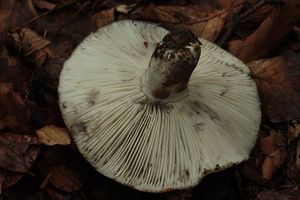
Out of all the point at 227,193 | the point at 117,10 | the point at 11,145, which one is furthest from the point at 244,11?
the point at 11,145

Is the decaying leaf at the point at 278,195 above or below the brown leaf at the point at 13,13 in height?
below

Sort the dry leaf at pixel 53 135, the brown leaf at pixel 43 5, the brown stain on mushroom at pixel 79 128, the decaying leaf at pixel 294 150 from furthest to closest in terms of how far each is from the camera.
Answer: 1. the brown leaf at pixel 43 5
2. the decaying leaf at pixel 294 150
3. the dry leaf at pixel 53 135
4. the brown stain on mushroom at pixel 79 128

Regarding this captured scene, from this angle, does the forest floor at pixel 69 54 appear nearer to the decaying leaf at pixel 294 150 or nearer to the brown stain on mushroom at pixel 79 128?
the decaying leaf at pixel 294 150

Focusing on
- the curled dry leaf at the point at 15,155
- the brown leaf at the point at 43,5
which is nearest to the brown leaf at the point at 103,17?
the brown leaf at the point at 43,5

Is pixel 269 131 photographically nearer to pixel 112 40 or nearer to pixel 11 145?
pixel 112 40

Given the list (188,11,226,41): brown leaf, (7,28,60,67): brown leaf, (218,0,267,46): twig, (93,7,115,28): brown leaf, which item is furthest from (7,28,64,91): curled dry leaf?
(218,0,267,46): twig

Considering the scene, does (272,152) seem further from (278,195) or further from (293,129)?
(278,195)

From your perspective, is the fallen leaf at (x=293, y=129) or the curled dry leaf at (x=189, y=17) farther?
the curled dry leaf at (x=189, y=17)
